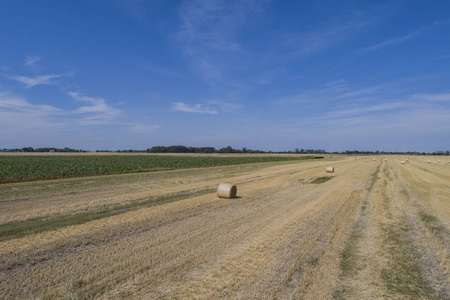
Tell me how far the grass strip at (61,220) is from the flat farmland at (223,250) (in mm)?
35

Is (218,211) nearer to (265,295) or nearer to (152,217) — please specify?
(152,217)

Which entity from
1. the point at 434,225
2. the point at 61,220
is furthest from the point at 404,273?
the point at 61,220

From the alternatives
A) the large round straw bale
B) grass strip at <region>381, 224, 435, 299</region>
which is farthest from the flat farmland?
the large round straw bale

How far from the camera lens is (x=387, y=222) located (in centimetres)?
857

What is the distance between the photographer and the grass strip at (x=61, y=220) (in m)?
7.38

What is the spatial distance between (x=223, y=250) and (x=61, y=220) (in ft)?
19.1

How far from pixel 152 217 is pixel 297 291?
19.2 feet

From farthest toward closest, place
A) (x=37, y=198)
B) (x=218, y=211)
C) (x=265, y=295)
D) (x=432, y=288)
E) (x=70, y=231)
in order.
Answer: (x=37, y=198)
(x=218, y=211)
(x=70, y=231)
(x=432, y=288)
(x=265, y=295)

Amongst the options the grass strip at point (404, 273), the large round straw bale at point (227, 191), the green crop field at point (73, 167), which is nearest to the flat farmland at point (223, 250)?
the grass strip at point (404, 273)

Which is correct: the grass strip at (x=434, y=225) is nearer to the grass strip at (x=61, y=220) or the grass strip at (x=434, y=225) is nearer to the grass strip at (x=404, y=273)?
the grass strip at (x=404, y=273)

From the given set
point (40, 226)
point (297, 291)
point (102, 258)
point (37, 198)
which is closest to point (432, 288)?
point (297, 291)

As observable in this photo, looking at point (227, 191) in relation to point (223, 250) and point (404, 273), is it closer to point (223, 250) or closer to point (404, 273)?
point (223, 250)

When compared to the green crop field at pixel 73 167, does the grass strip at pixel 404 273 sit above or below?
below

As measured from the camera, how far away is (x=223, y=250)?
610 cm
